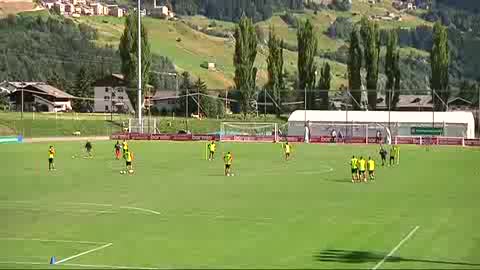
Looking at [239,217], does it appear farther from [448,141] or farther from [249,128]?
[249,128]

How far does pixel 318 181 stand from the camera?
46.0 meters

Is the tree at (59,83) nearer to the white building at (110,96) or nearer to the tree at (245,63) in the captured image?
the white building at (110,96)

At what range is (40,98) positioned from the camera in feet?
519

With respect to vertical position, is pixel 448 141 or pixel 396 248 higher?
pixel 448 141

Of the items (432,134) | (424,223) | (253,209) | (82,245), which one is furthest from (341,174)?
(432,134)

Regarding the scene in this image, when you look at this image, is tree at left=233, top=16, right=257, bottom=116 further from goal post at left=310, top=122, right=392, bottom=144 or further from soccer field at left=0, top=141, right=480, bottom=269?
soccer field at left=0, top=141, right=480, bottom=269

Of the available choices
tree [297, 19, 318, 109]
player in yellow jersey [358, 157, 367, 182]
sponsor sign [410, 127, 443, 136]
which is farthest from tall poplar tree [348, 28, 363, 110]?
player in yellow jersey [358, 157, 367, 182]

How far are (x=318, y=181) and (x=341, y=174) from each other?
4754 mm

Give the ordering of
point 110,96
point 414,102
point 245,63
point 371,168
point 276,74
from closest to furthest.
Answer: point 371,168, point 245,63, point 276,74, point 110,96, point 414,102

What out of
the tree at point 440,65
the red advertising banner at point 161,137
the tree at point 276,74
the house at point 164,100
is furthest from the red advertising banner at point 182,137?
the house at point 164,100

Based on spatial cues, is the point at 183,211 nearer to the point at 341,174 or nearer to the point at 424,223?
the point at 424,223

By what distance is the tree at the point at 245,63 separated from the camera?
123625 mm

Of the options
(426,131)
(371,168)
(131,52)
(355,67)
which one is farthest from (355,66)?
(371,168)

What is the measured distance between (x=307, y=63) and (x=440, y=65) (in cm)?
2007
